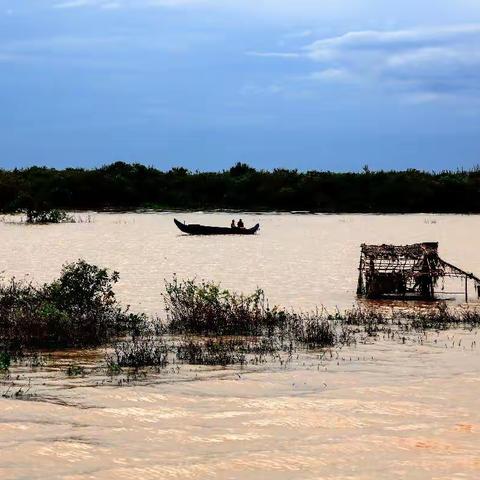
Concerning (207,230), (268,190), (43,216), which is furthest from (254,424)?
(268,190)

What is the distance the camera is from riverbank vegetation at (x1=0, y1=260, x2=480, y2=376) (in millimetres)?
11312

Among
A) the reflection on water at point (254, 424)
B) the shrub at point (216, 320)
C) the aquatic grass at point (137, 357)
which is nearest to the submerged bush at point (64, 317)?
the shrub at point (216, 320)

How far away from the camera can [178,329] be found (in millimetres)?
13820

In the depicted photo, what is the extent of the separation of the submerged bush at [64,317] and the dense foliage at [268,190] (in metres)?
67.7

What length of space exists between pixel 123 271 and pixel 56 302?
11.9 metres

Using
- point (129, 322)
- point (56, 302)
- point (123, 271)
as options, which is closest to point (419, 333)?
point (129, 322)

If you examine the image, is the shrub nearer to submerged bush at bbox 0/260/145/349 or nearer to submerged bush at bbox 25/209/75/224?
submerged bush at bbox 0/260/145/349

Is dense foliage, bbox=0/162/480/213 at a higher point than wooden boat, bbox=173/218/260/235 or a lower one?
higher

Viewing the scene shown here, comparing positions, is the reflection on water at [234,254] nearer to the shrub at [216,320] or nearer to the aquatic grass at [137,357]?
the shrub at [216,320]

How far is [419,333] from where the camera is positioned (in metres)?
13.9

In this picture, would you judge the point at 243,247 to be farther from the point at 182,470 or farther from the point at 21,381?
the point at 182,470

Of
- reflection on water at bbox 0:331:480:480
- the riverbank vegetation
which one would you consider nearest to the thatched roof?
the riverbank vegetation

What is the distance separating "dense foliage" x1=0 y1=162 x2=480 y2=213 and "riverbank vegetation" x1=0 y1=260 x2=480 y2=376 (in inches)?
2636

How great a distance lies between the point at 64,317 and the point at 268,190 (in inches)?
2848
